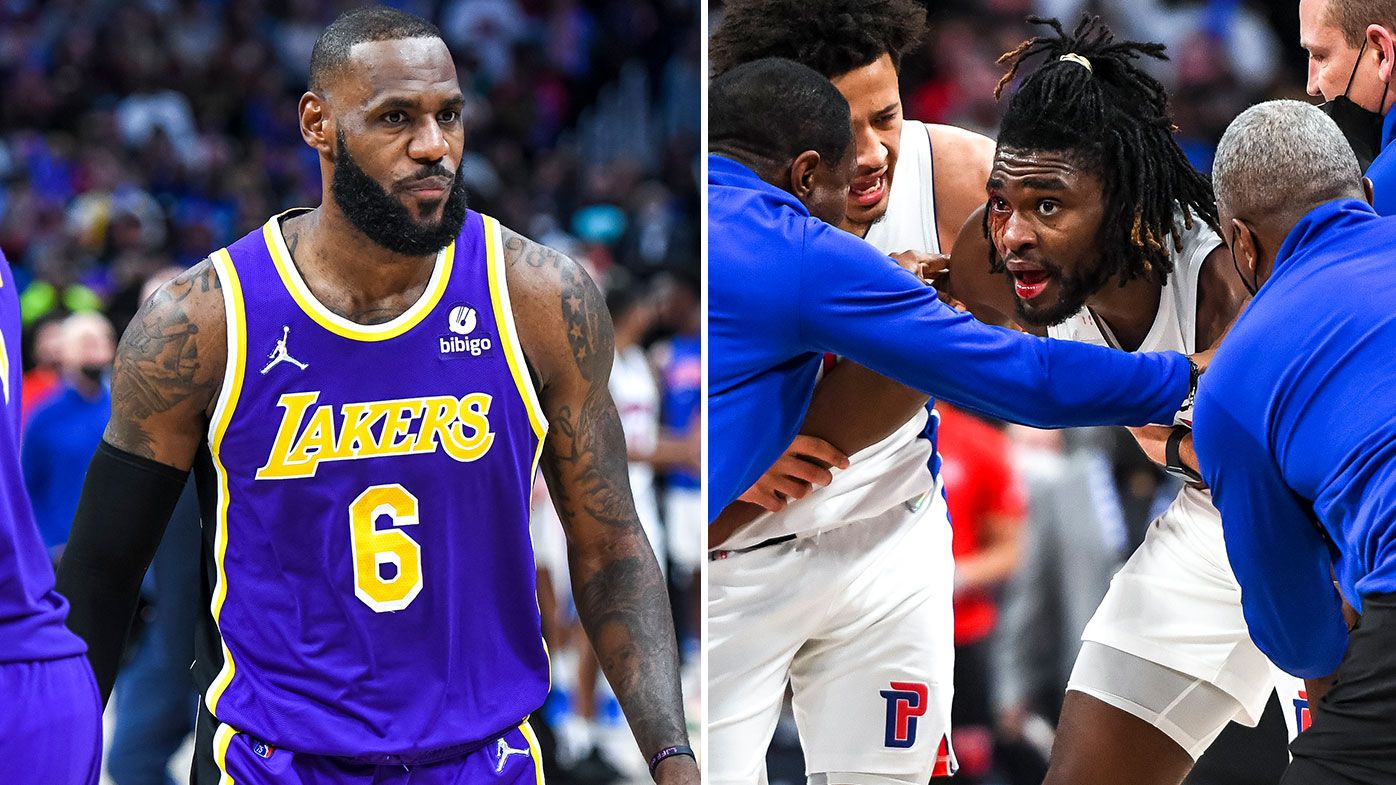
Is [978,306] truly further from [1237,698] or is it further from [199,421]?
[199,421]

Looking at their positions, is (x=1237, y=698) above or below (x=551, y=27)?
above

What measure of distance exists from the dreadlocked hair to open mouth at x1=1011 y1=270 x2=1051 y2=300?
0.10 meters

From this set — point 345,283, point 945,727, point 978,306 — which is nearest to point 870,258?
point 978,306

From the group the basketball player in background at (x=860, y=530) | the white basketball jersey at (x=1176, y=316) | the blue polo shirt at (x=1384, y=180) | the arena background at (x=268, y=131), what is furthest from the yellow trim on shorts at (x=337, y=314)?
the arena background at (x=268, y=131)

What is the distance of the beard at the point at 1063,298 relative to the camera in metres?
2.87

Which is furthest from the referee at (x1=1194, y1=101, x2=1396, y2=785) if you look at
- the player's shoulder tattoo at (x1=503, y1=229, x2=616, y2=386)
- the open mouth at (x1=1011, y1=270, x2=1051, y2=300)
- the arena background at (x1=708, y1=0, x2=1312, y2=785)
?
the player's shoulder tattoo at (x1=503, y1=229, x2=616, y2=386)

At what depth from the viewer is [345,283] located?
2674 mm

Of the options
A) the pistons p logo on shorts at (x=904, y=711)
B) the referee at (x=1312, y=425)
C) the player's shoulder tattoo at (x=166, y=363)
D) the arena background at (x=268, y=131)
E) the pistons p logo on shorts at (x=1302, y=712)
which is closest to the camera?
the referee at (x=1312, y=425)

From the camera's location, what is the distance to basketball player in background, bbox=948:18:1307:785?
283 centimetres

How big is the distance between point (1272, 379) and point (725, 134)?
1.03m

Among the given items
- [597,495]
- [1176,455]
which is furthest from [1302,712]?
[597,495]

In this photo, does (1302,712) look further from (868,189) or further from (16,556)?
(16,556)

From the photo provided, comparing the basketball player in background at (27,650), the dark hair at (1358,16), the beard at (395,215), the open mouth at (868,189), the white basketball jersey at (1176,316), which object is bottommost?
the basketball player in background at (27,650)

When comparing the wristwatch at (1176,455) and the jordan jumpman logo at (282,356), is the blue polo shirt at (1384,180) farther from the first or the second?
the jordan jumpman logo at (282,356)
